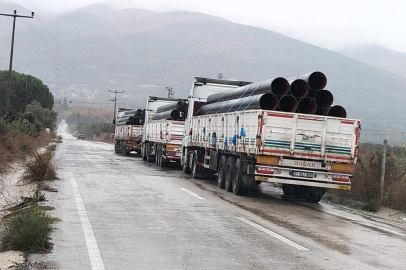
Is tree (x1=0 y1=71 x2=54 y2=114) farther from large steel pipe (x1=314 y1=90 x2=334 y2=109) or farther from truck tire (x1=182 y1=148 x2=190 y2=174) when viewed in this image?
large steel pipe (x1=314 y1=90 x2=334 y2=109)

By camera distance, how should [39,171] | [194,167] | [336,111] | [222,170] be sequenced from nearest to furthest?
1. [336,111]
2. [39,171]
3. [222,170]
4. [194,167]

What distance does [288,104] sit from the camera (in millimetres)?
14055

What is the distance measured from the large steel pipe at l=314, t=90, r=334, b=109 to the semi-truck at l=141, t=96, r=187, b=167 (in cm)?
922

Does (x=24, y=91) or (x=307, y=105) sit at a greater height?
(x=24, y=91)

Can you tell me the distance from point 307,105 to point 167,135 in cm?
1239

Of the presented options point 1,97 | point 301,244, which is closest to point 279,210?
point 301,244

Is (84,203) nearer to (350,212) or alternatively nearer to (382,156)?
(350,212)

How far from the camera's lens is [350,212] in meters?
13.9

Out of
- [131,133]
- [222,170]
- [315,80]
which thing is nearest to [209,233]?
[315,80]

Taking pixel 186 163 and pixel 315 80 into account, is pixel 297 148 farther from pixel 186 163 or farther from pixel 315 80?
pixel 186 163

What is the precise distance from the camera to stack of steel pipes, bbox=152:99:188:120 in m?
23.2

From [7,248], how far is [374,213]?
9.82 m

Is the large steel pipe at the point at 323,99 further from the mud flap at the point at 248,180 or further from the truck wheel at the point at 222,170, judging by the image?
the truck wheel at the point at 222,170

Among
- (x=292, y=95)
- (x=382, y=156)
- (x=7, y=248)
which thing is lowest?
(x=7, y=248)
